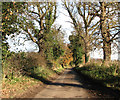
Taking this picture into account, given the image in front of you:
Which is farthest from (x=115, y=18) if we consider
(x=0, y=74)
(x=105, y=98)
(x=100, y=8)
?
(x=0, y=74)

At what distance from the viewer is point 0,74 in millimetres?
9172

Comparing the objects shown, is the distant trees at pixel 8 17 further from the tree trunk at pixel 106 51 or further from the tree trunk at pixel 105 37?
the tree trunk at pixel 106 51

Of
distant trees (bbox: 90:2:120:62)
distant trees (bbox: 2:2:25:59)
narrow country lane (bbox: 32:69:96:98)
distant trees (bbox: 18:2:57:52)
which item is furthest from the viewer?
distant trees (bbox: 18:2:57:52)

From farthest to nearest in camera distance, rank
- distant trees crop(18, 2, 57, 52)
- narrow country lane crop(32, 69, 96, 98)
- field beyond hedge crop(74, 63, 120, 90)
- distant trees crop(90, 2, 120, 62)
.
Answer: distant trees crop(18, 2, 57, 52) < distant trees crop(90, 2, 120, 62) < field beyond hedge crop(74, 63, 120, 90) < narrow country lane crop(32, 69, 96, 98)

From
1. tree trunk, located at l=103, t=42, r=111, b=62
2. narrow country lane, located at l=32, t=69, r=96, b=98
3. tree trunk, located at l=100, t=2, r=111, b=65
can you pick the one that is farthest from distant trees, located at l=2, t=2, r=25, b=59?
tree trunk, located at l=103, t=42, r=111, b=62

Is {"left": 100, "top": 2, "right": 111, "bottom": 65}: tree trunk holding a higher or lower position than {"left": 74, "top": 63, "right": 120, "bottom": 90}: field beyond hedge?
higher

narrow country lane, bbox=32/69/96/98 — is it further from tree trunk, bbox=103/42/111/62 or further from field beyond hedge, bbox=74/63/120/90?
tree trunk, bbox=103/42/111/62

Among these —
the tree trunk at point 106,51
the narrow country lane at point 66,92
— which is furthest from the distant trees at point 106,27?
the narrow country lane at point 66,92

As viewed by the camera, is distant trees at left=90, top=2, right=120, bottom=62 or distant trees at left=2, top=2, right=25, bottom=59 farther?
distant trees at left=90, top=2, right=120, bottom=62

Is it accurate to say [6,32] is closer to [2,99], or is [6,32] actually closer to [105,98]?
Answer: [2,99]

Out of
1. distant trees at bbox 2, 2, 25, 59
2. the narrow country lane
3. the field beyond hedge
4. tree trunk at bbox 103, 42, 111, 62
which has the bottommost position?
the narrow country lane

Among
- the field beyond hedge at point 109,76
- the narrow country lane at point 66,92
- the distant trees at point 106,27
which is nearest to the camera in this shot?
the narrow country lane at point 66,92

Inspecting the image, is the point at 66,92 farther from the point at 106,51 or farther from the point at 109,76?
the point at 106,51

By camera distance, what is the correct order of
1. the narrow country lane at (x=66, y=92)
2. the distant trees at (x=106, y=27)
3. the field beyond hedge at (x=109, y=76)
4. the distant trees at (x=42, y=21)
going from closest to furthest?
the narrow country lane at (x=66, y=92)
the field beyond hedge at (x=109, y=76)
the distant trees at (x=106, y=27)
the distant trees at (x=42, y=21)
